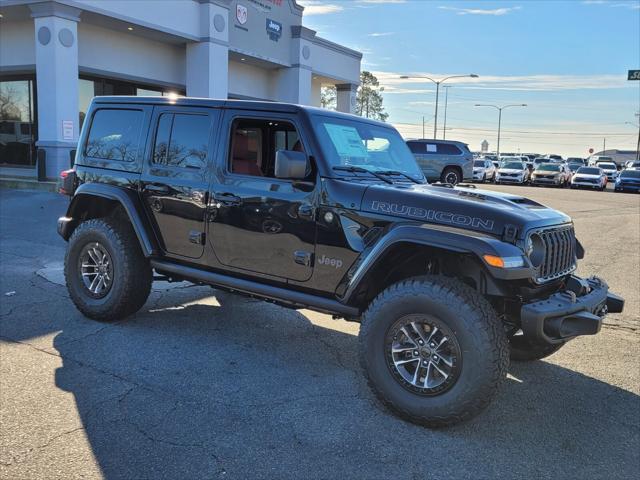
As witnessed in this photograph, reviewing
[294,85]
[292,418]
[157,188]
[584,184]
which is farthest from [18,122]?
[584,184]

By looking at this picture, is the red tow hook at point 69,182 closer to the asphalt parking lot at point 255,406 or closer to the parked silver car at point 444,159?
the asphalt parking lot at point 255,406

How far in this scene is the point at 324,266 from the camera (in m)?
3.96

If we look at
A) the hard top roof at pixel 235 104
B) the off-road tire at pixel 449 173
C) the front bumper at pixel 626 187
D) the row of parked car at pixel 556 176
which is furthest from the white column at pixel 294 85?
the hard top roof at pixel 235 104

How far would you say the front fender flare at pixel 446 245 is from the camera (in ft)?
Answer: 10.6

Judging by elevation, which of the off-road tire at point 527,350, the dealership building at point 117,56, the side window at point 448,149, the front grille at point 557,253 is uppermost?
the dealership building at point 117,56

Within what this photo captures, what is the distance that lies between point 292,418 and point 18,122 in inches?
816

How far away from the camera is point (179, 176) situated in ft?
15.5

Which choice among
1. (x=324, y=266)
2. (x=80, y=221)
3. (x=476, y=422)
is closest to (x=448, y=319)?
(x=476, y=422)

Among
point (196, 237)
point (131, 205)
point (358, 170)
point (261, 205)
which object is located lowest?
point (196, 237)

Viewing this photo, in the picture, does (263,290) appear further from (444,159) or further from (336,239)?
(444,159)

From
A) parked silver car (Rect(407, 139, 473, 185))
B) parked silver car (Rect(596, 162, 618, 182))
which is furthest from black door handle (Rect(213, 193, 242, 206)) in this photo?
parked silver car (Rect(596, 162, 618, 182))

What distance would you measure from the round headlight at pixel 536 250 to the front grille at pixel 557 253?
0.08 ft

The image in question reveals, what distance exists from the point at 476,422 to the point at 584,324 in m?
Answer: 0.92

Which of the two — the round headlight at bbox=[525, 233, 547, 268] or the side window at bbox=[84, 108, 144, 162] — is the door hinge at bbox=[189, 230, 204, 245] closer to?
the side window at bbox=[84, 108, 144, 162]
